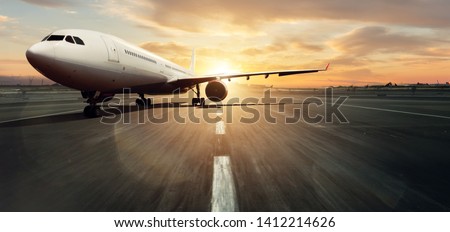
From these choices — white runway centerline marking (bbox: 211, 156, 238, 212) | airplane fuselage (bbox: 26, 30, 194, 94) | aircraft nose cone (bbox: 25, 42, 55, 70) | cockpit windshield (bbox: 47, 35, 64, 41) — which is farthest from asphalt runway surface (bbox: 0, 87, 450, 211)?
cockpit windshield (bbox: 47, 35, 64, 41)

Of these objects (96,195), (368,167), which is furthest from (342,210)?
(96,195)

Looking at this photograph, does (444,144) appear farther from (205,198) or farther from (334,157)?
(205,198)

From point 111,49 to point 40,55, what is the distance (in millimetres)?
4357

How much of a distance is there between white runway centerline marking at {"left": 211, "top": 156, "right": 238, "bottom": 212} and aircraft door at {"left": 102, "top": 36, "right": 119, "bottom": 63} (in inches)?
461

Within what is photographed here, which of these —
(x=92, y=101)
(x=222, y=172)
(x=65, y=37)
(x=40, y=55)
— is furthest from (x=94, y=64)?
(x=222, y=172)

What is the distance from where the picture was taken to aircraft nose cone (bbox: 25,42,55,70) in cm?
1280

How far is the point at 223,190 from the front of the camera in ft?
16.5

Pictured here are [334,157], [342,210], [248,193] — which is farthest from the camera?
[334,157]

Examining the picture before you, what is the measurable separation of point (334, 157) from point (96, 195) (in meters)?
5.07

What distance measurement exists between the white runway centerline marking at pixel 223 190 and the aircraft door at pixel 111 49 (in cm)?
1171

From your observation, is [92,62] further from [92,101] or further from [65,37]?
[92,101]
